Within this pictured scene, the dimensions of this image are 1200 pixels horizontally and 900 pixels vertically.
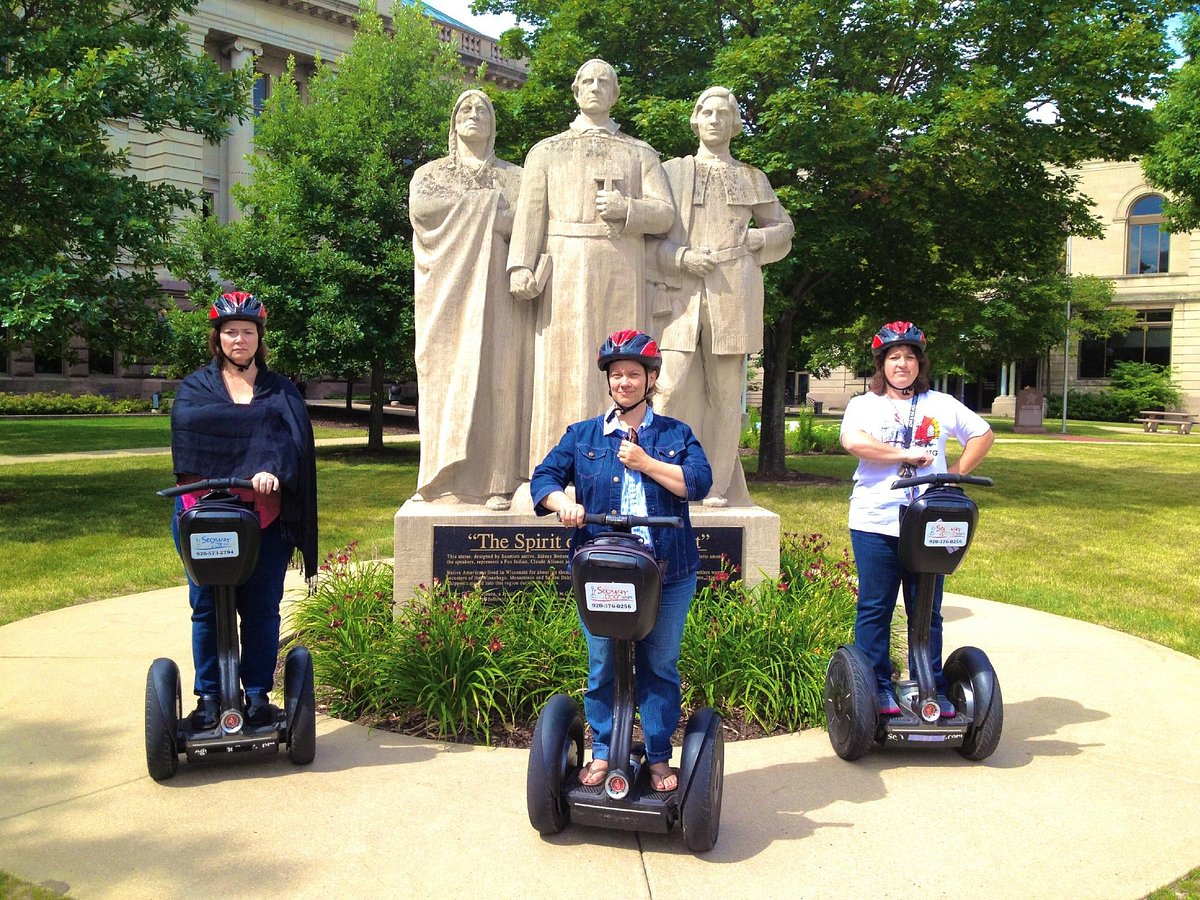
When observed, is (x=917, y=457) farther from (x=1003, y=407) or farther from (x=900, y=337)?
(x=1003, y=407)

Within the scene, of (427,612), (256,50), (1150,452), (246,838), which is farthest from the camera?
(256,50)

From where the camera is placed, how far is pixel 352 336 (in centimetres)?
1581

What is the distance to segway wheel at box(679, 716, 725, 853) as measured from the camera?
3193 mm

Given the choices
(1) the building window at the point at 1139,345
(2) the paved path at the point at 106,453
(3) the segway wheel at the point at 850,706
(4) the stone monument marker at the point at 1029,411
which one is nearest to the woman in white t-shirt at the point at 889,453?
(3) the segway wheel at the point at 850,706

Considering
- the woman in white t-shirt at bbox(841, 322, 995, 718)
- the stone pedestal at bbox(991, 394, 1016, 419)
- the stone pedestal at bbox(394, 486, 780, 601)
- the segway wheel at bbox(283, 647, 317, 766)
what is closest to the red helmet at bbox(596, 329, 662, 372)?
the woman in white t-shirt at bbox(841, 322, 995, 718)

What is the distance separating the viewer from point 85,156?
11289 mm

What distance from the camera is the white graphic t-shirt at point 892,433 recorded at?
413 cm

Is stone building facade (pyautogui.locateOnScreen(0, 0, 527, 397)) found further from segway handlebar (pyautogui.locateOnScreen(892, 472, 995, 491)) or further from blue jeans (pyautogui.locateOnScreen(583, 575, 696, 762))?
blue jeans (pyautogui.locateOnScreen(583, 575, 696, 762))

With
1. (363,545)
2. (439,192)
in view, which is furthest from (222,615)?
(363,545)

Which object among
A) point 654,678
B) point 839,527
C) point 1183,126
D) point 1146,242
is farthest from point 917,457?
point 1146,242

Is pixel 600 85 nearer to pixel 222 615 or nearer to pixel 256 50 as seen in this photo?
pixel 222 615

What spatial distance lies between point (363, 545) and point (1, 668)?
461cm

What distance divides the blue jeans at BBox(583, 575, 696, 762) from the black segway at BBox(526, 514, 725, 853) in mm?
62

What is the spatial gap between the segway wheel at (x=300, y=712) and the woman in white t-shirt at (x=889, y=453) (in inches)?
96.9
